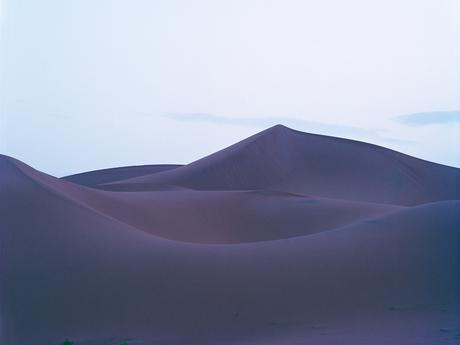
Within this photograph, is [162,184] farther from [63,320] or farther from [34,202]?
[63,320]

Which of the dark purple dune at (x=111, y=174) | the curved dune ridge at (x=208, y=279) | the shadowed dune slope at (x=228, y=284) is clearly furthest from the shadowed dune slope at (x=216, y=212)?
the dark purple dune at (x=111, y=174)

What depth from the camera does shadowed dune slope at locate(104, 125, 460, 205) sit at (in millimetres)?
30031

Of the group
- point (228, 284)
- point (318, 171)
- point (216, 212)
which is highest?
point (318, 171)

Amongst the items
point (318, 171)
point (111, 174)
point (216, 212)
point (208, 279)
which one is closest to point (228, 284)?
point (208, 279)

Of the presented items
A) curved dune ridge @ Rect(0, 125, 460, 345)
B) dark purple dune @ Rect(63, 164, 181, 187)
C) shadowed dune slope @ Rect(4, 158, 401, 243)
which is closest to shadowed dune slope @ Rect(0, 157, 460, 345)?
curved dune ridge @ Rect(0, 125, 460, 345)

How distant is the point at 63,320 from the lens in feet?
36.1

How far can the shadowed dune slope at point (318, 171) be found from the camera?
3003 centimetres

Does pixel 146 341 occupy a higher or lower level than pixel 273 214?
lower

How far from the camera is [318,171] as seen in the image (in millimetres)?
32094

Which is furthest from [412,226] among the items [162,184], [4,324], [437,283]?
[162,184]

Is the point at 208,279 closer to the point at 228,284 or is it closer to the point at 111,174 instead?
the point at 228,284

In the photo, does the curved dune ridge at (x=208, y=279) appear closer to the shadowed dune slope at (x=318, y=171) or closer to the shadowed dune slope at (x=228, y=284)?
the shadowed dune slope at (x=228, y=284)

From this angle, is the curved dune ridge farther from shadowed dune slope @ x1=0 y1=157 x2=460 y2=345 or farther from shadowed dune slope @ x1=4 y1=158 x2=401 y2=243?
shadowed dune slope @ x1=4 y1=158 x2=401 y2=243

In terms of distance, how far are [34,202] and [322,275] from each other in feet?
20.8
